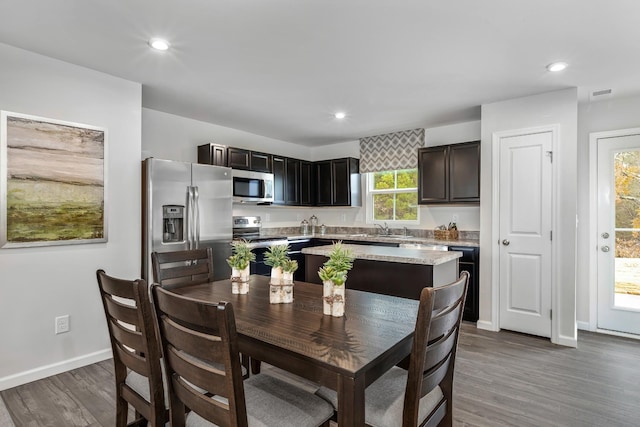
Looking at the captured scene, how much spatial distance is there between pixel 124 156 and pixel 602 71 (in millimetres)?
4286

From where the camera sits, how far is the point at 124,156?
10.3ft

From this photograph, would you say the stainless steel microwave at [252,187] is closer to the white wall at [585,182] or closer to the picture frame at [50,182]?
the picture frame at [50,182]

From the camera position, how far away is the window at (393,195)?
530 cm

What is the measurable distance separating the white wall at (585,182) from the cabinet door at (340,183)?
9.84 feet

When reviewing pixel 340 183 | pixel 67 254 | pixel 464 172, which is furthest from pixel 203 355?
pixel 340 183

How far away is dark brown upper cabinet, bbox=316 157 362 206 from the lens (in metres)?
5.56

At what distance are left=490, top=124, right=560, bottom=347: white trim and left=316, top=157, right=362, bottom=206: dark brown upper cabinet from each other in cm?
225

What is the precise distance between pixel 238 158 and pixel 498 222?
3.30 meters

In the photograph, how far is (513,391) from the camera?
2447 millimetres

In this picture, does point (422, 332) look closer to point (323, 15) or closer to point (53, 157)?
point (323, 15)

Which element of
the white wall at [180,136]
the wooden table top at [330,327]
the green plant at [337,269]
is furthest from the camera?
the white wall at [180,136]

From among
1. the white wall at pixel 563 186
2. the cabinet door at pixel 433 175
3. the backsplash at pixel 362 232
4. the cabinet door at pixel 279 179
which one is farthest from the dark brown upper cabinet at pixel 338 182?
the white wall at pixel 563 186

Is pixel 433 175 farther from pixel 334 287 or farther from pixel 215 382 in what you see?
pixel 215 382

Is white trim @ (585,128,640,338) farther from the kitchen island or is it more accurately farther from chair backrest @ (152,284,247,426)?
chair backrest @ (152,284,247,426)
